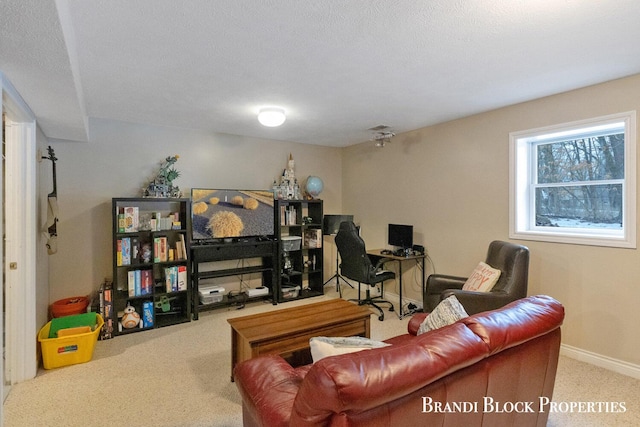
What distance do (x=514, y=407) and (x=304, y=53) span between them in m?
2.26

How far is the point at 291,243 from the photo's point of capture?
459 centimetres

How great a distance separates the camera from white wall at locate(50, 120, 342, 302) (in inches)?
136

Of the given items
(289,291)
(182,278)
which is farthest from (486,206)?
(182,278)

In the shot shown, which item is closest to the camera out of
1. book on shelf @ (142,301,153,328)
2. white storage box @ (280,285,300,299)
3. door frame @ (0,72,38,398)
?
door frame @ (0,72,38,398)

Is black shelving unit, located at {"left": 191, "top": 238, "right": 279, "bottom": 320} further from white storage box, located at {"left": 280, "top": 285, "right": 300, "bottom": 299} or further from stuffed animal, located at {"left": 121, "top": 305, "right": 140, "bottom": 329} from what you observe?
stuffed animal, located at {"left": 121, "top": 305, "right": 140, "bottom": 329}

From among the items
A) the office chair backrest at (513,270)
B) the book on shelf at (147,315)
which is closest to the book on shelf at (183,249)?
the book on shelf at (147,315)

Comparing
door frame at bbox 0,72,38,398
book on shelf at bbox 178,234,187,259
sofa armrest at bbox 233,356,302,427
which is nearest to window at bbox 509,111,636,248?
sofa armrest at bbox 233,356,302,427

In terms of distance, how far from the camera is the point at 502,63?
2252 millimetres

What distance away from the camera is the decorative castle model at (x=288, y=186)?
4684 millimetres

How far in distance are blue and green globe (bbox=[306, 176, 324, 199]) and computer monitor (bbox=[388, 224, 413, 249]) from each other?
1260 millimetres

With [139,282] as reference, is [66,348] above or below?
below

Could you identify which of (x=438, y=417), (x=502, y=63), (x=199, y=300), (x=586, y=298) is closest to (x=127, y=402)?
(x=199, y=300)

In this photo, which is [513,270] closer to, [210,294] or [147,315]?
[210,294]

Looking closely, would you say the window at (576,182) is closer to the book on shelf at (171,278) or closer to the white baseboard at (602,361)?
the white baseboard at (602,361)
